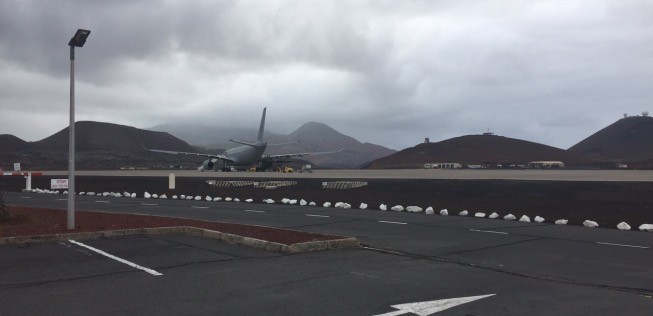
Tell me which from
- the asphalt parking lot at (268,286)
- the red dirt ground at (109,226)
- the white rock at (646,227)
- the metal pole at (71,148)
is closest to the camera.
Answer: the asphalt parking lot at (268,286)

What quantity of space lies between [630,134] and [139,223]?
21521 centimetres

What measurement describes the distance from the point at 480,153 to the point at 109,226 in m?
125

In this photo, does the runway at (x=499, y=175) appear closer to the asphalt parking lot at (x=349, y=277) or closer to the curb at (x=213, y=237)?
the asphalt parking lot at (x=349, y=277)

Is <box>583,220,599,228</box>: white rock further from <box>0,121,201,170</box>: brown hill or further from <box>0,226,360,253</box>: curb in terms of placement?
<box>0,121,201,170</box>: brown hill

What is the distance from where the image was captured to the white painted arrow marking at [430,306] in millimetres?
6430

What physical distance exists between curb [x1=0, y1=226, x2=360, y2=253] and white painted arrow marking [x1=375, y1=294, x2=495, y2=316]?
169 inches

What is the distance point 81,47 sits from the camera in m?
13.3

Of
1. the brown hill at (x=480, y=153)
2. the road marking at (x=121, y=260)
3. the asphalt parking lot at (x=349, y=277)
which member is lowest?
the asphalt parking lot at (x=349, y=277)

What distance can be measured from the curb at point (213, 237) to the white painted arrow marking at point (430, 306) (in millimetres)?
4280

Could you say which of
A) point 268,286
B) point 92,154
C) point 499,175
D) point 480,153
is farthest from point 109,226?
point 92,154

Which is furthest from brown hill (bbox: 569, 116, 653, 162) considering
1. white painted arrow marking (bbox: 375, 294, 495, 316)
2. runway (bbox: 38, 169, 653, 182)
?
white painted arrow marking (bbox: 375, 294, 495, 316)

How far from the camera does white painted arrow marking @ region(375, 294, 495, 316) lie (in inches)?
253

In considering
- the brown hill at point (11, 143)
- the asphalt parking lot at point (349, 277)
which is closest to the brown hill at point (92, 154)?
the brown hill at point (11, 143)

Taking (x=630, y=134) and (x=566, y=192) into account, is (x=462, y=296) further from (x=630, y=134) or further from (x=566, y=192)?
(x=630, y=134)
